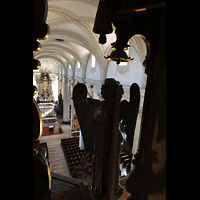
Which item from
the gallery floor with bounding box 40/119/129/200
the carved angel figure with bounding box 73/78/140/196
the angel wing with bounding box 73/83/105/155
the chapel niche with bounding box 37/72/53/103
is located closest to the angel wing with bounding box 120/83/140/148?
the carved angel figure with bounding box 73/78/140/196

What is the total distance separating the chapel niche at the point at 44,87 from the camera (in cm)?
2770

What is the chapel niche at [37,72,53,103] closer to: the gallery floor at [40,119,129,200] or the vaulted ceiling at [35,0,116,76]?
the gallery floor at [40,119,129,200]

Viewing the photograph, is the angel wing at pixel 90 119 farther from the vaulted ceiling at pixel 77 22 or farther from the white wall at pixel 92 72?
the white wall at pixel 92 72

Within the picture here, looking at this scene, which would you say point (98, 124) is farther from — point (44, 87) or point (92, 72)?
point (44, 87)

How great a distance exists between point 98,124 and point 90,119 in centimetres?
8

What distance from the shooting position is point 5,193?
1.71 ft

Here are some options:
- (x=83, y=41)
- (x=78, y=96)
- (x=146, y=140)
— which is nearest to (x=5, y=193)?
(x=78, y=96)

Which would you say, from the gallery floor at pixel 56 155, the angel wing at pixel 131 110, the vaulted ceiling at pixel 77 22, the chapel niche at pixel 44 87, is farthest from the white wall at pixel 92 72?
the chapel niche at pixel 44 87

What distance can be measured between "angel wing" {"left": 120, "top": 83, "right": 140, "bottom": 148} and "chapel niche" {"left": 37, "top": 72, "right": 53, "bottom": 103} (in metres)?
28.4

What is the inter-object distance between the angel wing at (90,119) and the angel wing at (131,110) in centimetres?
21

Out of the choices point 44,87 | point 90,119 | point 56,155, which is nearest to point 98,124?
point 90,119

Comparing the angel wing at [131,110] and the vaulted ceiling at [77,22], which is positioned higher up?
the vaulted ceiling at [77,22]

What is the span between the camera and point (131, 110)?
1.25 metres

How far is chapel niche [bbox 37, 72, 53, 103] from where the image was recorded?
27.7 metres
